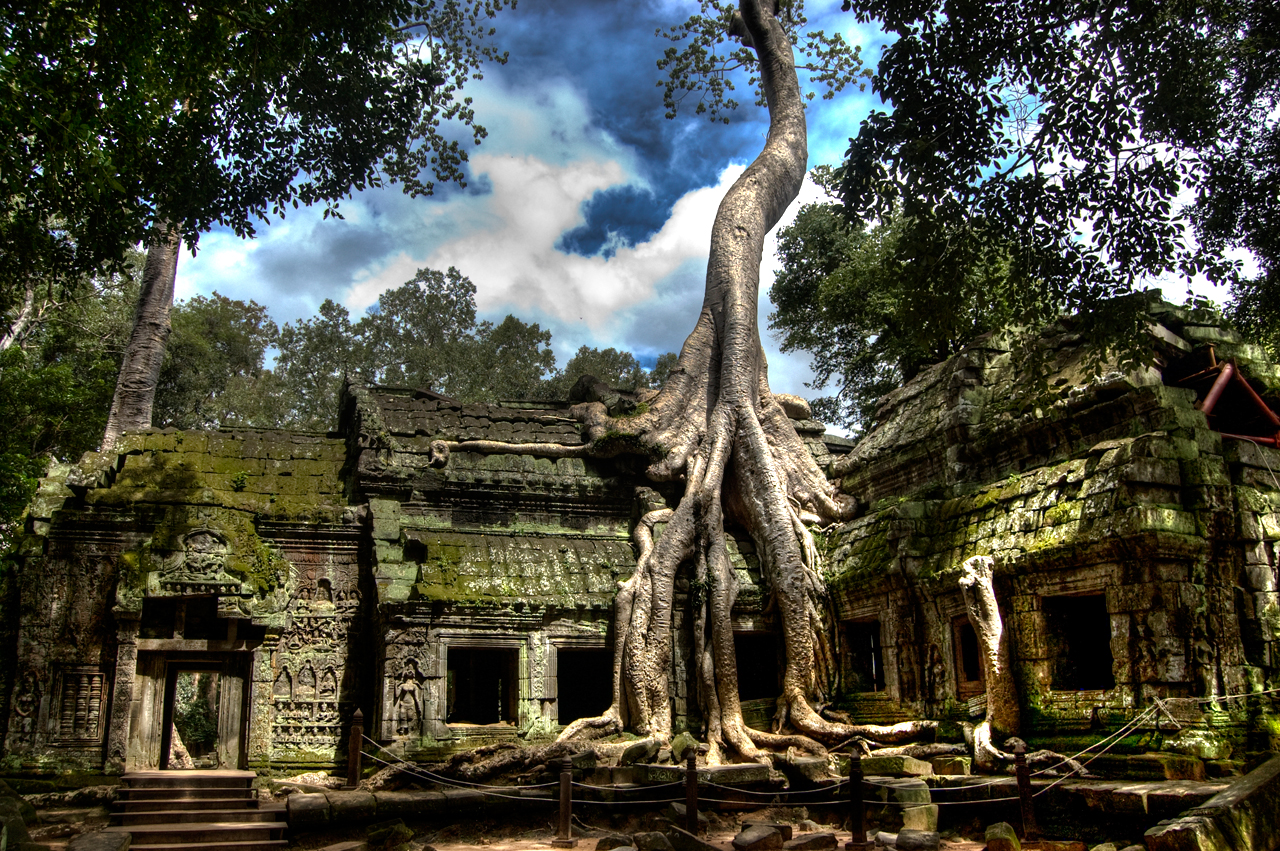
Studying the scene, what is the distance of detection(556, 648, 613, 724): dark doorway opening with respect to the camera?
13.5m

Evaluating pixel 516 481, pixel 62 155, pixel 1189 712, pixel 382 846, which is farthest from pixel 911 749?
pixel 62 155

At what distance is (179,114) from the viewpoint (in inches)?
411

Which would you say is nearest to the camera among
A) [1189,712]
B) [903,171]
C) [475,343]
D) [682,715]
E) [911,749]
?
[1189,712]

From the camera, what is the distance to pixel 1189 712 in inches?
287

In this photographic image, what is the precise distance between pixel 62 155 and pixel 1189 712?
1014 cm

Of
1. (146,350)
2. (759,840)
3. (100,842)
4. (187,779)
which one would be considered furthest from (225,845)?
(146,350)

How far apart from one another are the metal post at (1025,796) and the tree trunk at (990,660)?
1.36m

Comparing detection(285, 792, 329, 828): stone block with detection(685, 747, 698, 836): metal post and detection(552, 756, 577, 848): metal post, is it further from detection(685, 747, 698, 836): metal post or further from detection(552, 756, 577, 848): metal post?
detection(685, 747, 698, 836): metal post

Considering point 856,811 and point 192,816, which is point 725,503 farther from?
point 192,816

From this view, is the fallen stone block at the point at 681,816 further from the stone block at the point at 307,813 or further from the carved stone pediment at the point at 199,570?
the carved stone pediment at the point at 199,570

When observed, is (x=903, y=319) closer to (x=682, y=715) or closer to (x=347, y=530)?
(x=682, y=715)

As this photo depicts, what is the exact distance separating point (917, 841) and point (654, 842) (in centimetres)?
189

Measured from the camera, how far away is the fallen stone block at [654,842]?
688 centimetres

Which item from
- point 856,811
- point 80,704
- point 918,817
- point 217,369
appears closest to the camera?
point 856,811
